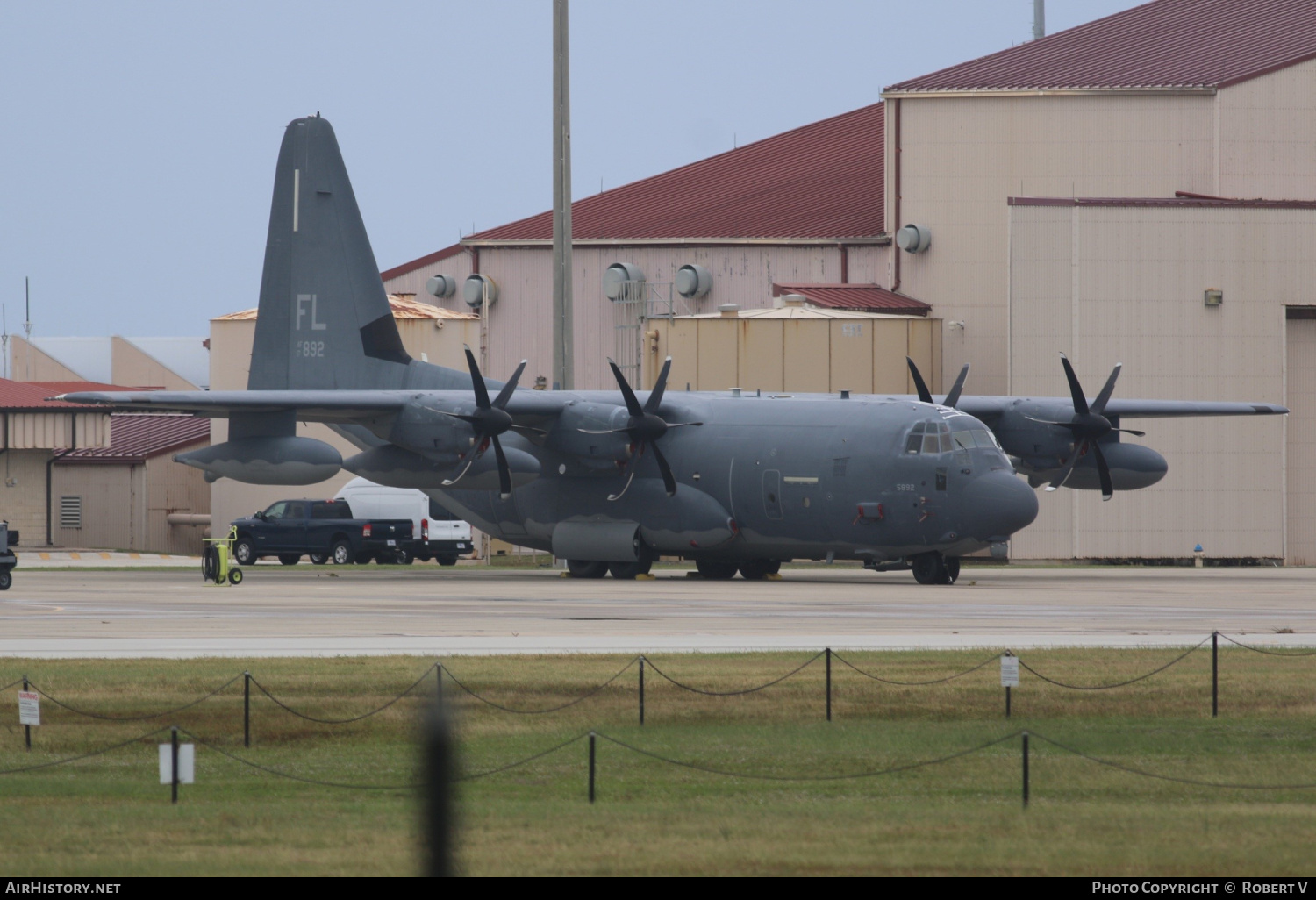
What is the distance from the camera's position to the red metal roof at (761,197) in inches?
2562

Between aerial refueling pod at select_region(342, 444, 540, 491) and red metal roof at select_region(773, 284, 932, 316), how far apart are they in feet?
66.7

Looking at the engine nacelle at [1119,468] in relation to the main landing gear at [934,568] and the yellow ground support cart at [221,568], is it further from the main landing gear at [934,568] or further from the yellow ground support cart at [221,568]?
the yellow ground support cart at [221,568]

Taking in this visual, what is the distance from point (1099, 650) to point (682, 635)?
5.93m

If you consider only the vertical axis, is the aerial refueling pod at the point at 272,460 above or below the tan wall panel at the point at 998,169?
below

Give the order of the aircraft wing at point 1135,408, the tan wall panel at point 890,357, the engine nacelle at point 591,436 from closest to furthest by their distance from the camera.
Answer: the engine nacelle at point 591,436, the aircraft wing at point 1135,408, the tan wall panel at point 890,357

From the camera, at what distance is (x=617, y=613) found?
30.6m

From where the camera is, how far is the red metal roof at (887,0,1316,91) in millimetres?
57156

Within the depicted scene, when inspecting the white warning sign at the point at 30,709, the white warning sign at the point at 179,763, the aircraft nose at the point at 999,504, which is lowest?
the white warning sign at the point at 179,763

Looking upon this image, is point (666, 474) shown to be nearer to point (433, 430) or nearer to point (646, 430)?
point (646, 430)

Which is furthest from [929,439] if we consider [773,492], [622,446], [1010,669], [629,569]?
[1010,669]

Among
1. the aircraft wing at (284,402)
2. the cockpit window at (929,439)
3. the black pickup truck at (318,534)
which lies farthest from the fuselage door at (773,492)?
the black pickup truck at (318,534)

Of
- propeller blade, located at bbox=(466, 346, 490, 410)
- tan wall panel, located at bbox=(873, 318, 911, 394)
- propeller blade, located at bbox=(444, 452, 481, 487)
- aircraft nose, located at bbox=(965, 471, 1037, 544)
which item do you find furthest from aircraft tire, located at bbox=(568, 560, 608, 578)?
tan wall panel, located at bbox=(873, 318, 911, 394)

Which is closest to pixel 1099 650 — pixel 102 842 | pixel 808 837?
pixel 808 837

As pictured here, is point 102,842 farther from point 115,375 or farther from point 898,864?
point 115,375
